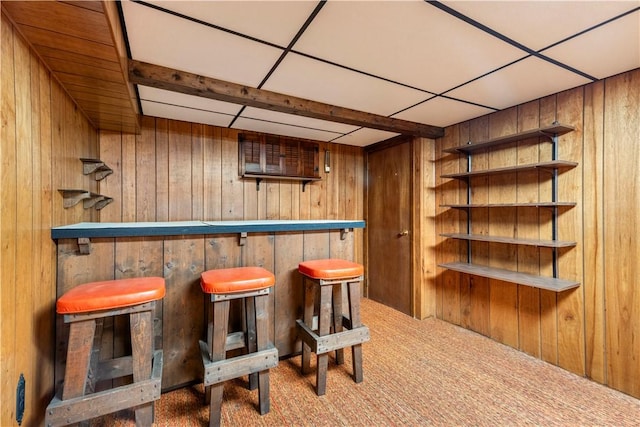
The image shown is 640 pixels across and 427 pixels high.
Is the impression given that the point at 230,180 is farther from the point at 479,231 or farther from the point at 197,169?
the point at 479,231

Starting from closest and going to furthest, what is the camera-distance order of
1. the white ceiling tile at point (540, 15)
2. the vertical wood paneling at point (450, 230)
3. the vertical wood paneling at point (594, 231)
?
the white ceiling tile at point (540, 15), the vertical wood paneling at point (594, 231), the vertical wood paneling at point (450, 230)

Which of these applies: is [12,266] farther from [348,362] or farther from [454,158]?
[454,158]

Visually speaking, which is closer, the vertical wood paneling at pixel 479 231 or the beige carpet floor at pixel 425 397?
the beige carpet floor at pixel 425 397

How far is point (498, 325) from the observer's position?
2.52 m

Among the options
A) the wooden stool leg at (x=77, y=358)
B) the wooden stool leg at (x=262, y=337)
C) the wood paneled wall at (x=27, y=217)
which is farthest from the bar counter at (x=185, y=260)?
the wooden stool leg at (x=262, y=337)

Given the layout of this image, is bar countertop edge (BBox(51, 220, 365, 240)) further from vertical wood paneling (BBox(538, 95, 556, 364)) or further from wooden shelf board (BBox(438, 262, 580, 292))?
vertical wood paneling (BBox(538, 95, 556, 364))

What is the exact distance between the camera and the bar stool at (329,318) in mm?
1750

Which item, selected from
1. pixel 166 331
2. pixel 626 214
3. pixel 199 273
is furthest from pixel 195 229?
pixel 626 214

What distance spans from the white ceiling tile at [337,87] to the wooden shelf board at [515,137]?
706mm

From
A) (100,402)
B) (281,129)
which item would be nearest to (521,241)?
(281,129)

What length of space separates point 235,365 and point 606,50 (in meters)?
2.64

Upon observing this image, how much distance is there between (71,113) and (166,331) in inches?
59.3

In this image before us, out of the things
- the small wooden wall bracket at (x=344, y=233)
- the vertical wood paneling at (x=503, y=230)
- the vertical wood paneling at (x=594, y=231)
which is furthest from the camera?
the vertical wood paneling at (x=503, y=230)

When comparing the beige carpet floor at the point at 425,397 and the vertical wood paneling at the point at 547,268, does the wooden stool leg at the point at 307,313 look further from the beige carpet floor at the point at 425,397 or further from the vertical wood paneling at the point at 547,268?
the vertical wood paneling at the point at 547,268
